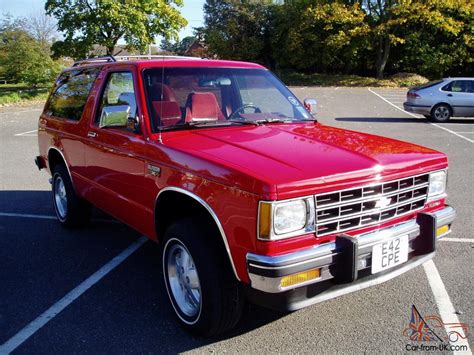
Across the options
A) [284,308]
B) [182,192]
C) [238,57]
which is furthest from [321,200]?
[238,57]

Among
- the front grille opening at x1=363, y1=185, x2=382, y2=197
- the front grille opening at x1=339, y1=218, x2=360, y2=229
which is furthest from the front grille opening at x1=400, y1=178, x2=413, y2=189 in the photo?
the front grille opening at x1=339, y1=218, x2=360, y2=229

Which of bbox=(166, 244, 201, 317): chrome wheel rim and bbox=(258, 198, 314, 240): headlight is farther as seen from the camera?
bbox=(166, 244, 201, 317): chrome wheel rim

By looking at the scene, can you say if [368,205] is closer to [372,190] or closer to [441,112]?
[372,190]

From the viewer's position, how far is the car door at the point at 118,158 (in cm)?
385

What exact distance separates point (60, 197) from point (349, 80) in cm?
3340

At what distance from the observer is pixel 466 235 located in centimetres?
515

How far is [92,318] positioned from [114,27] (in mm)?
25981

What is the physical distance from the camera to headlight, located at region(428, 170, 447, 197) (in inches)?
136

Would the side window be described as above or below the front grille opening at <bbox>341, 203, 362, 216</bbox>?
above

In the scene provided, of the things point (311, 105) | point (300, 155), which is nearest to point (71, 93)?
point (311, 105)

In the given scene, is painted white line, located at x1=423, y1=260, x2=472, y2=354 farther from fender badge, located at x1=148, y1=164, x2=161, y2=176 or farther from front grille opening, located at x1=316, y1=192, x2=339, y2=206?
fender badge, located at x1=148, y1=164, x2=161, y2=176

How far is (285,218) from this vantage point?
2713mm

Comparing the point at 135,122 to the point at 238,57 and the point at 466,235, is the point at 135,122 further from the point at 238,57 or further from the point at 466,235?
the point at 238,57

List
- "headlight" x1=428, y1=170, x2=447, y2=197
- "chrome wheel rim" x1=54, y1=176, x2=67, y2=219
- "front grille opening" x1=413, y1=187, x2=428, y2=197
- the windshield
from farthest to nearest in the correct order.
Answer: "chrome wheel rim" x1=54, y1=176, x2=67, y2=219
the windshield
"headlight" x1=428, y1=170, x2=447, y2=197
"front grille opening" x1=413, y1=187, x2=428, y2=197
